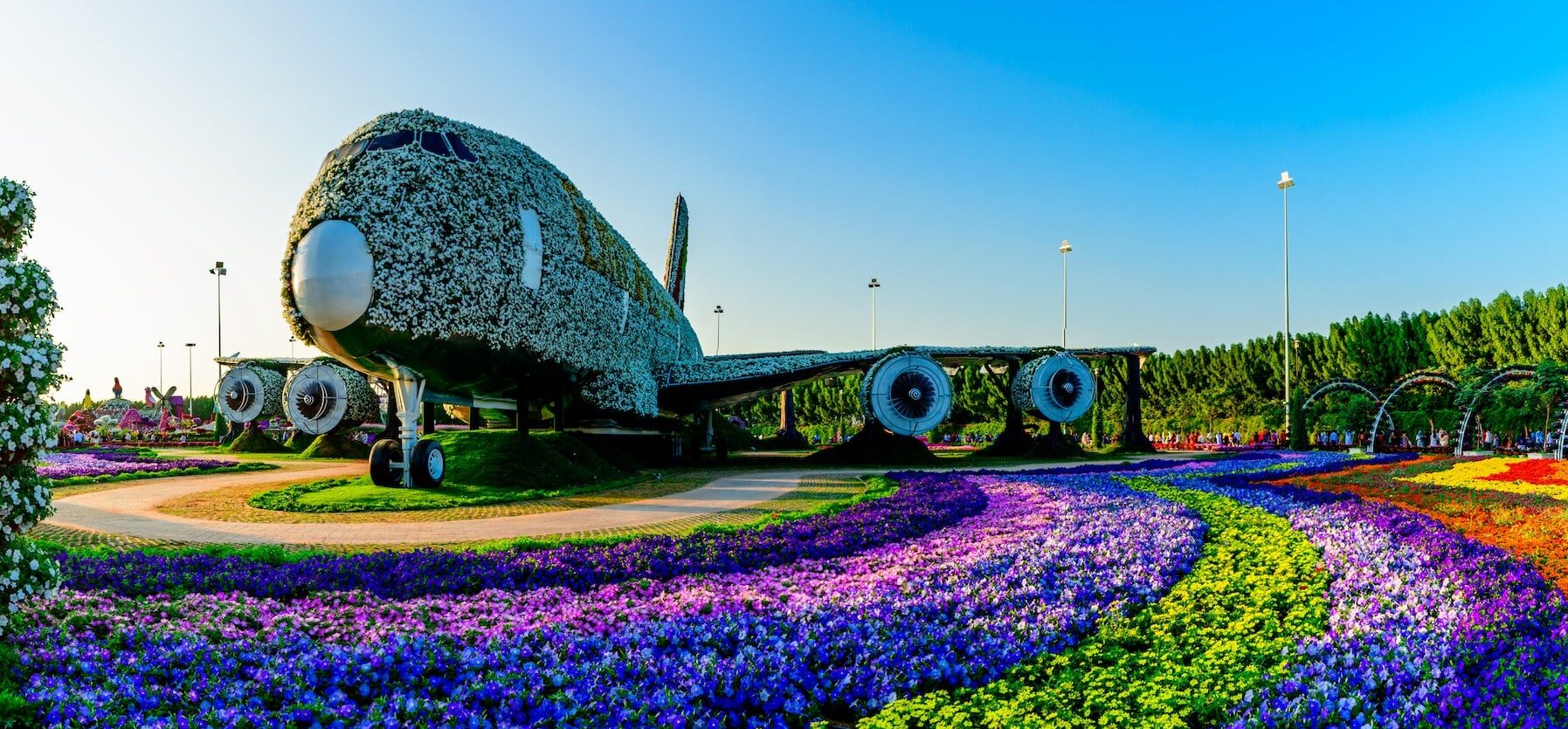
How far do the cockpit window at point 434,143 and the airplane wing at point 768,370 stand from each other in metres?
12.6

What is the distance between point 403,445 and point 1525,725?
1797cm

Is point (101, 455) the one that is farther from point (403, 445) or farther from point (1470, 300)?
point (1470, 300)

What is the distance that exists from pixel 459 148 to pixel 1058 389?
2391 cm

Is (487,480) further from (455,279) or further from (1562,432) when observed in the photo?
(1562,432)

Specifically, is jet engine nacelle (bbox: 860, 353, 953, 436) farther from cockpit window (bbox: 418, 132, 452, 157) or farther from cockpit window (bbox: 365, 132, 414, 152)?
cockpit window (bbox: 365, 132, 414, 152)

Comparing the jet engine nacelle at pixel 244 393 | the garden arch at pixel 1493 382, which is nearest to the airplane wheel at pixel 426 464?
the jet engine nacelle at pixel 244 393

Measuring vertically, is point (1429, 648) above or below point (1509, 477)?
above

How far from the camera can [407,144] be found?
55.2ft

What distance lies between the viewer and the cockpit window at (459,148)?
57.2 feet

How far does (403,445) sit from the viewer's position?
695 inches

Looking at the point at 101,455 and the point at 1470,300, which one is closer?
the point at 101,455

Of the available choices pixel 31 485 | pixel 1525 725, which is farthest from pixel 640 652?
pixel 1525 725

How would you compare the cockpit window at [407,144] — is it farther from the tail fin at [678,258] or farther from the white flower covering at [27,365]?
the tail fin at [678,258]

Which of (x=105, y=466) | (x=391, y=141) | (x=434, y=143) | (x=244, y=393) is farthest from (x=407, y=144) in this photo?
(x=244, y=393)
